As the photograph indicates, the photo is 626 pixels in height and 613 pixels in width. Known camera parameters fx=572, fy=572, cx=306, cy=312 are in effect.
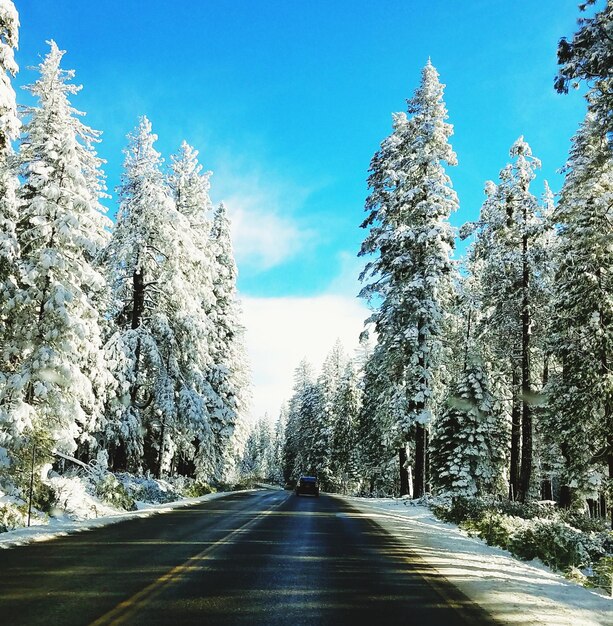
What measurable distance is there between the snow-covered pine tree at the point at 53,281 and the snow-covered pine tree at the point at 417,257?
14547 mm

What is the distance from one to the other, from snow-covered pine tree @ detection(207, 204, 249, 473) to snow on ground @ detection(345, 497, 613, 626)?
24.8m

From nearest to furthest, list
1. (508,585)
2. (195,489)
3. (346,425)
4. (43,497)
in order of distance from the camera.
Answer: (508,585) → (43,497) → (195,489) → (346,425)

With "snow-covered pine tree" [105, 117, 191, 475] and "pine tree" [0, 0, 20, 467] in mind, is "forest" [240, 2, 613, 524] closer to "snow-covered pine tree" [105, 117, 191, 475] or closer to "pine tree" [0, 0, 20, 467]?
"snow-covered pine tree" [105, 117, 191, 475]

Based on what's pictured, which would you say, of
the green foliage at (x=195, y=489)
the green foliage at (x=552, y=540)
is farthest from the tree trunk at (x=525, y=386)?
the green foliage at (x=195, y=489)

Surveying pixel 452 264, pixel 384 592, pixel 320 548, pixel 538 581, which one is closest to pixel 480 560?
pixel 538 581

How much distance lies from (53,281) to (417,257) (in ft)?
58.8

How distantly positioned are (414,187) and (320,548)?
2127cm

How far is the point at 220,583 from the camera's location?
7.90 m

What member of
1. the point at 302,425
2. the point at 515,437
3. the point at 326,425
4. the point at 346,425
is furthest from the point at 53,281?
the point at 302,425

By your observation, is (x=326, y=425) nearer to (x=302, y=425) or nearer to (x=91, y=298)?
(x=302, y=425)

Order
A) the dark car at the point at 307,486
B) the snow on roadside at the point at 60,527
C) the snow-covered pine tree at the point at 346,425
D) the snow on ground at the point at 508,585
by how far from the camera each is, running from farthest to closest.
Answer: the snow-covered pine tree at the point at 346,425
the dark car at the point at 307,486
the snow on roadside at the point at 60,527
the snow on ground at the point at 508,585

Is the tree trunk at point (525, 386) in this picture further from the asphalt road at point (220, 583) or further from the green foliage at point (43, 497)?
the green foliage at point (43, 497)

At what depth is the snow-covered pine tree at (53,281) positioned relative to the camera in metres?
16.2

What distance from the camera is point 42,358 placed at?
1612 centimetres
